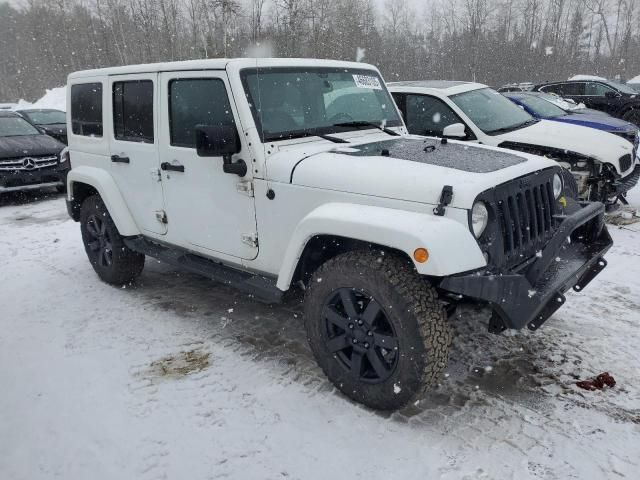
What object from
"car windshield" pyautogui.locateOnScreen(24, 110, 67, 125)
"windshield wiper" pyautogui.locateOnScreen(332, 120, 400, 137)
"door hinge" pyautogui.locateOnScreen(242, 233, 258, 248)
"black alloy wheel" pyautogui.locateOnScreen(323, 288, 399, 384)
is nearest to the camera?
"black alloy wheel" pyautogui.locateOnScreen(323, 288, 399, 384)

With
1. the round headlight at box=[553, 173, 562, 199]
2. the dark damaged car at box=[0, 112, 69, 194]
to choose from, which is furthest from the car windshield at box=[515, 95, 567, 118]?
the dark damaged car at box=[0, 112, 69, 194]

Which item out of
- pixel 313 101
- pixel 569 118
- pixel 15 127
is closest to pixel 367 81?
pixel 313 101

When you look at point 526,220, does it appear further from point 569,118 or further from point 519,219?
point 569,118

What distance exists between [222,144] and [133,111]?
1.54m

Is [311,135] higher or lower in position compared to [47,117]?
higher

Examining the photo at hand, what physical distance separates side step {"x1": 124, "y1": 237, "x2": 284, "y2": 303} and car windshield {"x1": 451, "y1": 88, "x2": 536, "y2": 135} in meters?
4.21

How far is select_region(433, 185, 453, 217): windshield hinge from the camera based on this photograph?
8.38 ft

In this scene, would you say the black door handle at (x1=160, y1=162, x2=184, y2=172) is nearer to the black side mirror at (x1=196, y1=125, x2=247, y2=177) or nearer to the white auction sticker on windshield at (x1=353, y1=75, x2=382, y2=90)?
the black side mirror at (x1=196, y1=125, x2=247, y2=177)

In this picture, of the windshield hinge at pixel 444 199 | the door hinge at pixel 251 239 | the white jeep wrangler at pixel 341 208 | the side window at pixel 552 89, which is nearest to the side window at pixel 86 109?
the white jeep wrangler at pixel 341 208

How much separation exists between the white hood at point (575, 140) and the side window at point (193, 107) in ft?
13.4

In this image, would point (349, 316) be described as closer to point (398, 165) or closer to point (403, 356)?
point (403, 356)

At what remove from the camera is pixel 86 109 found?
15.9 ft

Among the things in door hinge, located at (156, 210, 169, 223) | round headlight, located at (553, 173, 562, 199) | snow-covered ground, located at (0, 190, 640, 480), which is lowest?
snow-covered ground, located at (0, 190, 640, 480)

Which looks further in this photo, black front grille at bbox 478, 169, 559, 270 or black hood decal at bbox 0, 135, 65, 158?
black hood decal at bbox 0, 135, 65, 158
